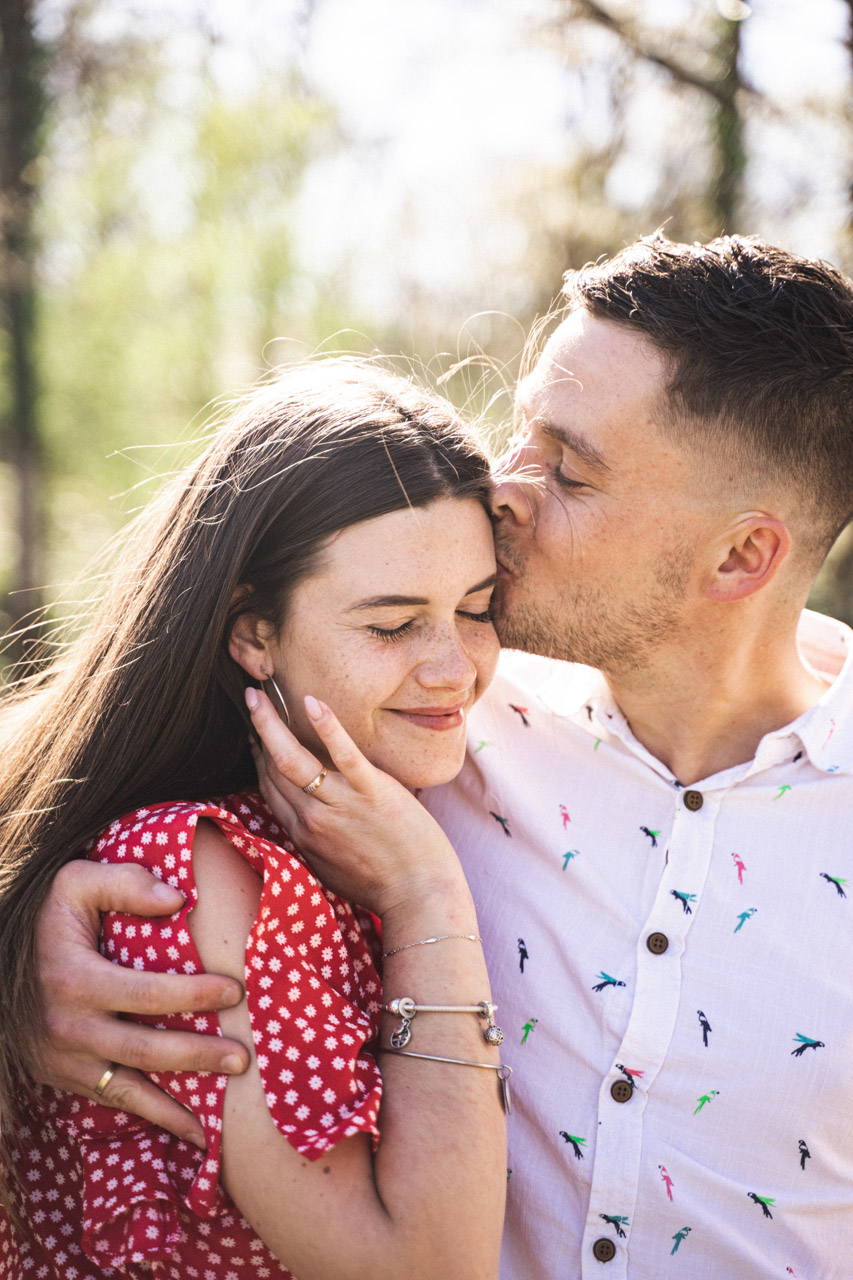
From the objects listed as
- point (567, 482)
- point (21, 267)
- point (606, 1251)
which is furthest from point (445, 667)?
point (21, 267)

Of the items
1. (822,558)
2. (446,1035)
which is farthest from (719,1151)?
(822,558)

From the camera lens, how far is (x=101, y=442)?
8344mm

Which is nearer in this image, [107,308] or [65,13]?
[65,13]

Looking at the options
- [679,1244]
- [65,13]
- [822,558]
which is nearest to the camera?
[679,1244]

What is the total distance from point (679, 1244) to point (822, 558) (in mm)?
1675

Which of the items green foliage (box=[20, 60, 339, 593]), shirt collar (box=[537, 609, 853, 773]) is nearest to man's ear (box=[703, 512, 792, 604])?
shirt collar (box=[537, 609, 853, 773])

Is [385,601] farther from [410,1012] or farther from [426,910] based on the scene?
[410,1012]

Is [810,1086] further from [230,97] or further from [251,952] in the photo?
[230,97]

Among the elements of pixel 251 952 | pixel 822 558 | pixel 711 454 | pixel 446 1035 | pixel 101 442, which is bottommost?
pixel 101 442

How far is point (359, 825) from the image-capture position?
2.08 m

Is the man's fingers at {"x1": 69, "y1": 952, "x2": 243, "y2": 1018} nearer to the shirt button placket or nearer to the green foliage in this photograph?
the shirt button placket

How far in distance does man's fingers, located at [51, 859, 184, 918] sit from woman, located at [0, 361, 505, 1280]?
→ 0.03m

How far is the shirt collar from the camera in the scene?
7.68ft

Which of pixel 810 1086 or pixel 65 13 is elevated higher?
pixel 65 13
